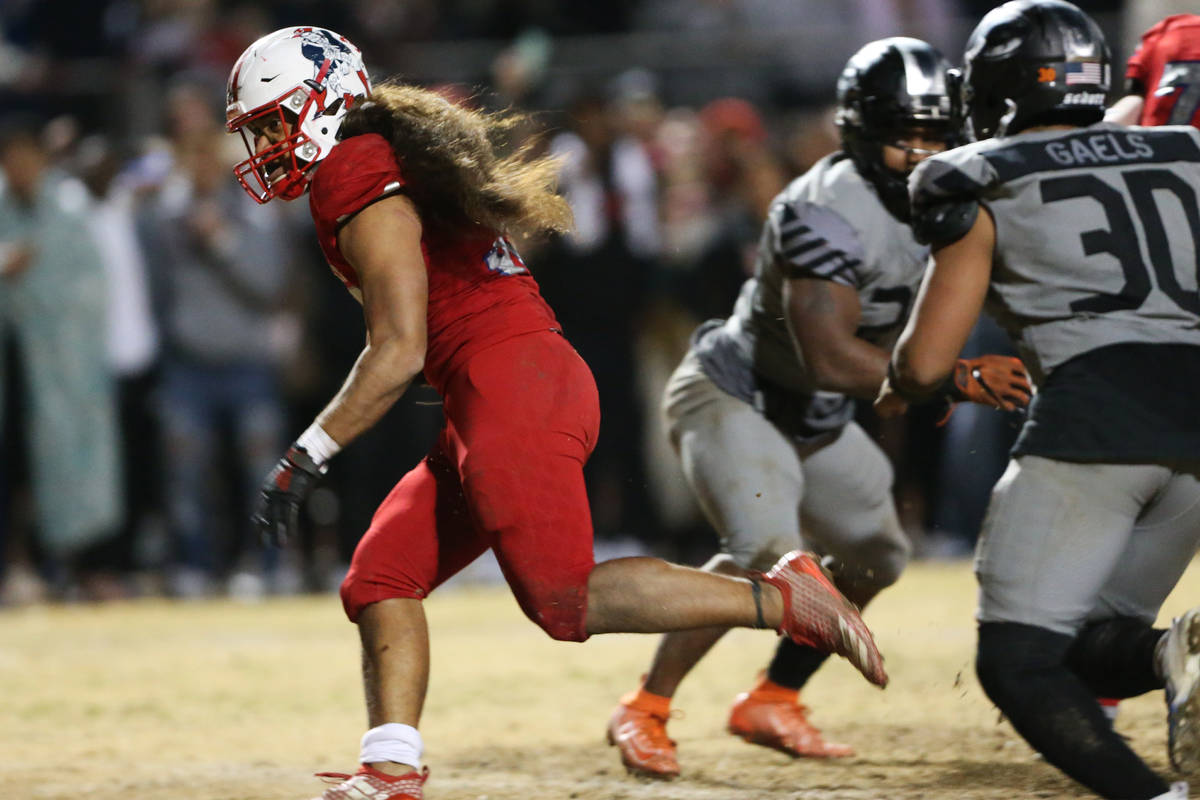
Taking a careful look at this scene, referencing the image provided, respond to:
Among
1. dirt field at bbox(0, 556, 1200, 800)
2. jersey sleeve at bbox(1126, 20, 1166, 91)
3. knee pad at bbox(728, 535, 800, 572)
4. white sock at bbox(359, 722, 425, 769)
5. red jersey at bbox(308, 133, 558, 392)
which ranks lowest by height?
dirt field at bbox(0, 556, 1200, 800)

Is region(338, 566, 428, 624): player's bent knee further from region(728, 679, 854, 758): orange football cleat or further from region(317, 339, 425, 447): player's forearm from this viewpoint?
region(728, 679, 854, 758): orange football cleat

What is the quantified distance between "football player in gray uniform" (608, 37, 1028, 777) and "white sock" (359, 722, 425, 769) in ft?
3.38

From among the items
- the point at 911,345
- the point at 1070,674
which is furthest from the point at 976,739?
the point at 911,345

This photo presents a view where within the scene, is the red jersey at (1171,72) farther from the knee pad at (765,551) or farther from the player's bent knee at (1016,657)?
the player's bent knee at (1016,657)

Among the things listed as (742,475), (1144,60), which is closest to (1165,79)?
(1144,60)

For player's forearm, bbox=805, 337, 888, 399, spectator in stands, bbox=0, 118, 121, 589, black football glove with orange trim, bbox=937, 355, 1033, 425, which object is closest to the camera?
black football glove with orange trim, bbox=937, 355, 1033, 425

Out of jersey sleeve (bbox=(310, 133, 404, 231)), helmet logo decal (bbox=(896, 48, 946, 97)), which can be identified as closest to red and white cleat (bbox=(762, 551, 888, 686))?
jersey sleeve (bbox=(310, 133, 404, 231))

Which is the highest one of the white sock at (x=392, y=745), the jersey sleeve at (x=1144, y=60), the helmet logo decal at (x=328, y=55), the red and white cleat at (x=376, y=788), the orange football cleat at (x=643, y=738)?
the helmet logo decal at (x=328, y=55)

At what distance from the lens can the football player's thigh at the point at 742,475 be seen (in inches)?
194

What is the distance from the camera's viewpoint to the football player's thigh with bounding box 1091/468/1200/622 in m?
3.88

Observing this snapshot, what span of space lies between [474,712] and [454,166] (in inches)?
→ 109

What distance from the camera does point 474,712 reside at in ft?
20.3

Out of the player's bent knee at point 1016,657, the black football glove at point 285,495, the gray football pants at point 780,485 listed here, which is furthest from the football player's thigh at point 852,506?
the black football glove at point 285,495

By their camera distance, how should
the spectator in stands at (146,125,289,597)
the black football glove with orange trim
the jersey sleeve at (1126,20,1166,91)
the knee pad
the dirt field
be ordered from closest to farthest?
1. the black football glove with orange trim
2. the dirt field
3. the knee pad
4. the jersey sleeve at (1126,20,1166,91)
5. the spectator in stands at (146,125,289,597)
